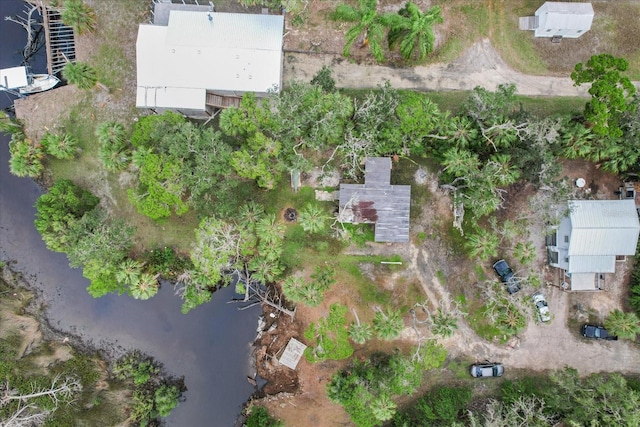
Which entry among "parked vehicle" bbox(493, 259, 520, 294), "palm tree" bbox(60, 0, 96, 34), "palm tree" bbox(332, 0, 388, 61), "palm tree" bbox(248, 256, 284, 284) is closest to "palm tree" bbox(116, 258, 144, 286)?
"palm tree" bbox(248, 256, 284, 284)

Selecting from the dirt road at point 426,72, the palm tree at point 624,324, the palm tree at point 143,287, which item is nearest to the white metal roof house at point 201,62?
the dirt road at point 426,72

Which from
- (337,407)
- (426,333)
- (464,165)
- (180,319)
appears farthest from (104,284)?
(464,165)

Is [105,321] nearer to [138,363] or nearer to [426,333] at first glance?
[138,363]

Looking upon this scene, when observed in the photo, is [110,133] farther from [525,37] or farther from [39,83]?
[525,37]

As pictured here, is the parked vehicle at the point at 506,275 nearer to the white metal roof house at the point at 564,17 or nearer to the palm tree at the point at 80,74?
the white metal roof house at the point at 564,17

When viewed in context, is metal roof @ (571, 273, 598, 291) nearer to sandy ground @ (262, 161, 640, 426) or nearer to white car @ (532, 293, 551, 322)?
sandy ground @ (262, 161, 640, 426)
